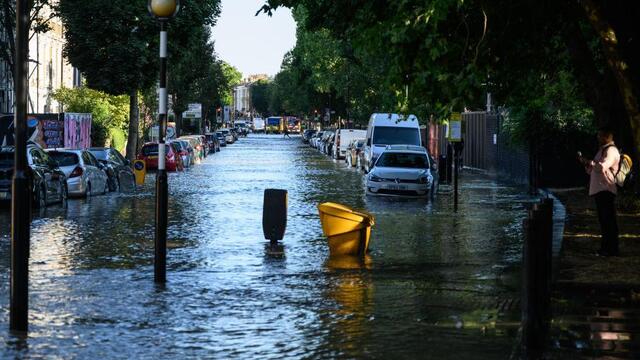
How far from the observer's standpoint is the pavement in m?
9.96

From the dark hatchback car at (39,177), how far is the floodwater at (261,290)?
132 centimetres

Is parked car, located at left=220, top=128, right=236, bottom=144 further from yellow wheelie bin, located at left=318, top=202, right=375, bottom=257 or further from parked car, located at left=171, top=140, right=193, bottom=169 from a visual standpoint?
yellow wheelie bin, located at left=318, top=202, right=375, bottom=257

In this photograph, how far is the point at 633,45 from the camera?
1878cm

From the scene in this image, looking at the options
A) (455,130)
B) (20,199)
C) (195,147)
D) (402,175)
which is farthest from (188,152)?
(20,199)

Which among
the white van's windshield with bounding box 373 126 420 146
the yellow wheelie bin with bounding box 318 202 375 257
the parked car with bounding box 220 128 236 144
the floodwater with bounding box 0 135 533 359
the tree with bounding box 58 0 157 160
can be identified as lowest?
the floodwater with bounding box 0 135 533 359

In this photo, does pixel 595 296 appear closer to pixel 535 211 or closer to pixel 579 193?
pixel 535 211

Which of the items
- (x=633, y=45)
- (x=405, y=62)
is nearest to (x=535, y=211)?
(x=405, y=62)

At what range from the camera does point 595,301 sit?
12.7 metres

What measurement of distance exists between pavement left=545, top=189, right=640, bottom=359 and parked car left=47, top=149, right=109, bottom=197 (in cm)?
1584

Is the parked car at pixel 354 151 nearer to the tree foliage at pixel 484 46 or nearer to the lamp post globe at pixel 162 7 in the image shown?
the tree foliage at pixel 484 46

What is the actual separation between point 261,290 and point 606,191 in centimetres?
535

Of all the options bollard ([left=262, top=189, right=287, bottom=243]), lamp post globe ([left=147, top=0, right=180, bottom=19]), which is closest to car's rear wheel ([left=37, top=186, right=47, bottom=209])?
bollard ([left=262, top=189, right=287, bottom=243])

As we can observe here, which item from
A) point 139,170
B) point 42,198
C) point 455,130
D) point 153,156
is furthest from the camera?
point 153,156

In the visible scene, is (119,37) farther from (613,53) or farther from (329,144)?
(613,53)
